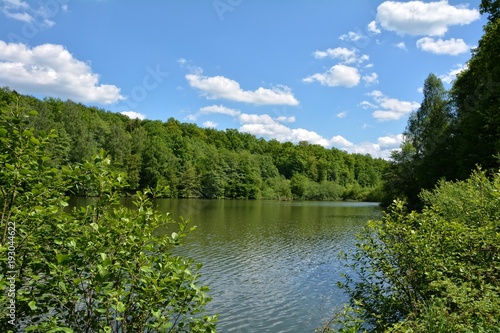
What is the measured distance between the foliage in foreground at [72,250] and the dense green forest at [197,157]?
54.0 m

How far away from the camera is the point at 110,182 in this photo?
144 inches

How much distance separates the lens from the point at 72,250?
3346 millimetres

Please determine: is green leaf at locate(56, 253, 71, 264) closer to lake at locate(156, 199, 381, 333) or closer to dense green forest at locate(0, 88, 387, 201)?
lake at locate(156, 199, 381, 333)

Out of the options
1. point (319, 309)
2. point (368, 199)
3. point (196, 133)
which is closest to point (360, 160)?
point (368, 199)

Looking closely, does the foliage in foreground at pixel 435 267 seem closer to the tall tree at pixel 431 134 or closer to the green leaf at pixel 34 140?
the green leaf at pixel 34 140

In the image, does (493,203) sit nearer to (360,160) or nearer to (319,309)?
(319,309)

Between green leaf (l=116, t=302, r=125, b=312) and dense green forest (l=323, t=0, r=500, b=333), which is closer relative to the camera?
green leaf (l=116, t=302, r=125, b=312)

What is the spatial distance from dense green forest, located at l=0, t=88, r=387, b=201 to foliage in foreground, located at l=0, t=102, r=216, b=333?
54.0m

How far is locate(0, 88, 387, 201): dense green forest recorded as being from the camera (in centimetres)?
7383

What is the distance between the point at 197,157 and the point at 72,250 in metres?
102

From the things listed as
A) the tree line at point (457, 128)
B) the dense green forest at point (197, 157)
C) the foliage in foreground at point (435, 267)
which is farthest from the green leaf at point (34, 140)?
the dense green forest at point (197, 157)

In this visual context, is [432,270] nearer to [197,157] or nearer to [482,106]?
[482,106]

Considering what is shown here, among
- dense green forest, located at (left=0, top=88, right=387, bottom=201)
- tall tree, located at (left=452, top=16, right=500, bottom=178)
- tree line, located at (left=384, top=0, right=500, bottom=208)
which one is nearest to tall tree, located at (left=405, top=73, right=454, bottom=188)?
tree line, located at (left=384, top=0, right=500, bottom=208)

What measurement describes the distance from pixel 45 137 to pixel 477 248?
6.67 m
